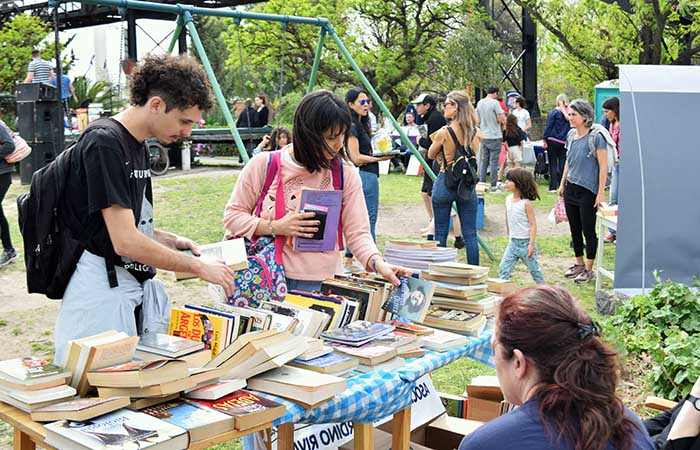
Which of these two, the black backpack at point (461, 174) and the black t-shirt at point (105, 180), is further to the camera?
the black backpack at point (461, 174)

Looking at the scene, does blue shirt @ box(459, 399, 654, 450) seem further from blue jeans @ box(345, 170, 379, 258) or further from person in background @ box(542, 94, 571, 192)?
person in background @ box(542, 94, 571, 192)

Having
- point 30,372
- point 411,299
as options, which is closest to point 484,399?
point 411,299

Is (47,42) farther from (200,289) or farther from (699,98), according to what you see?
(699,98)

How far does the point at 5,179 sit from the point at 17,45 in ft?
38.5

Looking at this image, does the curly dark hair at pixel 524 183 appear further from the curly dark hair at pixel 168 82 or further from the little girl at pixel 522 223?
the curly dark hair at pixel 168 82

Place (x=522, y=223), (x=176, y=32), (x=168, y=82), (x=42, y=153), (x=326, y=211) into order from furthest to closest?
(x=42, y=153), (x=522, y=223), (x=176, y=32), (x=326, y=211), (x=168, y=82)

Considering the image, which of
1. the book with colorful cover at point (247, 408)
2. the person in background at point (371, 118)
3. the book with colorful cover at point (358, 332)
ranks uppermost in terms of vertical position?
the person in background at point (371, 118)

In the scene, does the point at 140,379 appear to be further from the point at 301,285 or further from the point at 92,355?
the point at 301,285

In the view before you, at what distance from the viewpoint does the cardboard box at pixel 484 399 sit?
370 cm

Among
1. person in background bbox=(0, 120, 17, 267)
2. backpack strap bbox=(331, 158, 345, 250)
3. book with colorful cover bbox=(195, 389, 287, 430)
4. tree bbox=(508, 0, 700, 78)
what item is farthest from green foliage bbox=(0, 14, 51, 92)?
book with colorful cover bbox=(195, 389, 287, 430)

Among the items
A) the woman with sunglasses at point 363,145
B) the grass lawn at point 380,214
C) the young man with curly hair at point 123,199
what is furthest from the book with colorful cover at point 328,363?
the woman with sunglasses at point 363,145

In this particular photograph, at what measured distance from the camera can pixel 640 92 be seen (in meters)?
5.96

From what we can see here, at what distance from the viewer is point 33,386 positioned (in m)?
2.13

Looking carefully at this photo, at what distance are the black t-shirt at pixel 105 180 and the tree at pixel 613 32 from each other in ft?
40.4
